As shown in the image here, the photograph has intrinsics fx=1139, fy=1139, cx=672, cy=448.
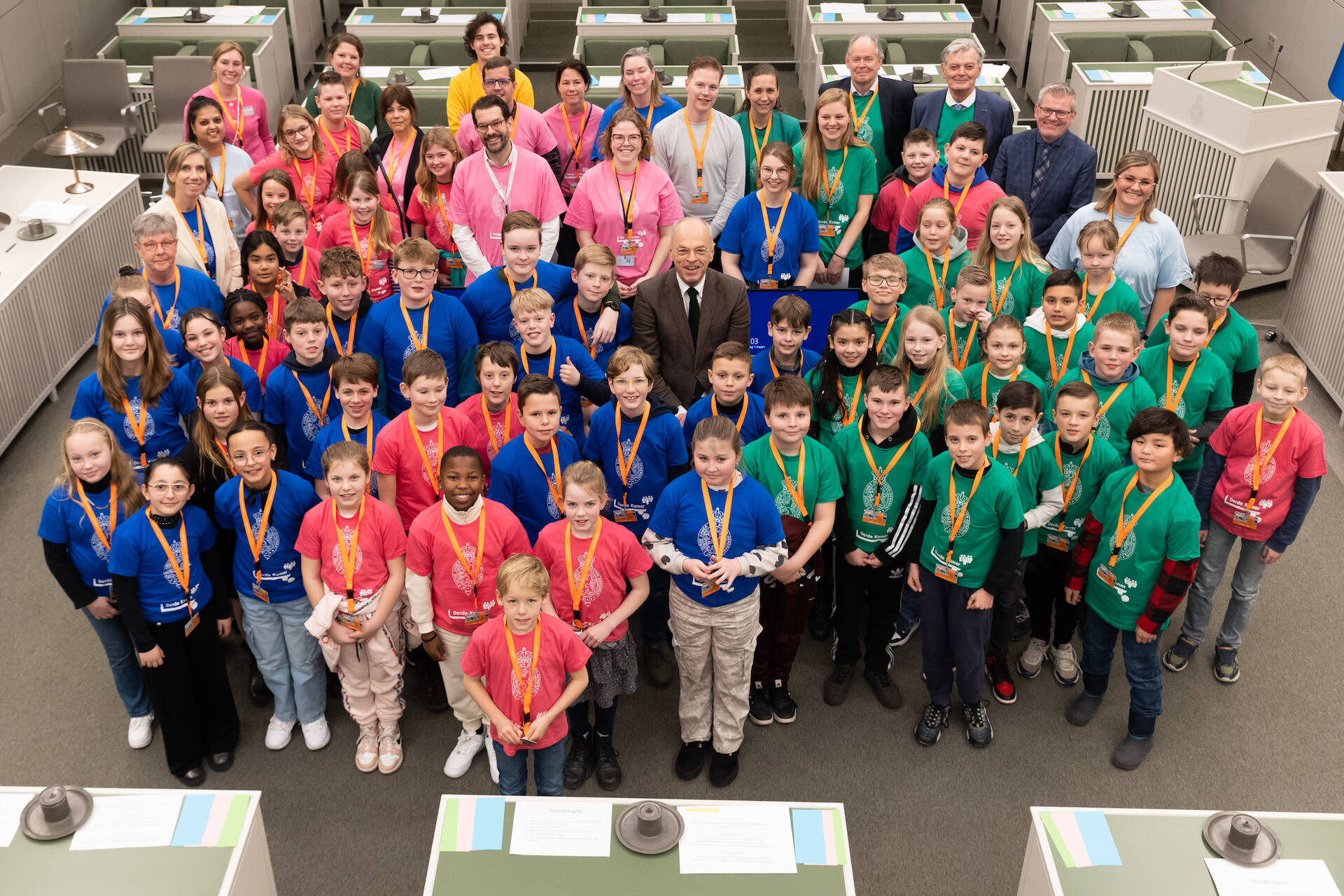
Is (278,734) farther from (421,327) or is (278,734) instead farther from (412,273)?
(412,273)

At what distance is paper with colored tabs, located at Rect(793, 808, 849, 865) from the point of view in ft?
10.0

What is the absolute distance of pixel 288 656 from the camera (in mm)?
4316

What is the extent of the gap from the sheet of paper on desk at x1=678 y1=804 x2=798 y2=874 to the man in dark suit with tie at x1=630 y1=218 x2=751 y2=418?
186cm

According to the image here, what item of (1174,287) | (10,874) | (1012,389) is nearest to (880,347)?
(1012,389)

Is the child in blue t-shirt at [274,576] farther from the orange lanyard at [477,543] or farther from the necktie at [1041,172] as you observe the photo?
the necktie at [1041,172]

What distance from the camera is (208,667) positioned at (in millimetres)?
4184

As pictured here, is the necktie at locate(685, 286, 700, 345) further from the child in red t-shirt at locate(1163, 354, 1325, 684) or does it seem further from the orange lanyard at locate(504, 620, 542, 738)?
the child in red t-shirt at locate(1163, 354, 1325, 684)

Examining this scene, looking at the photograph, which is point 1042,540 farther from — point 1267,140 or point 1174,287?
point 1267,140

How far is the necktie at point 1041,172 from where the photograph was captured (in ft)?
19.2

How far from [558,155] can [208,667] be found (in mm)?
3321

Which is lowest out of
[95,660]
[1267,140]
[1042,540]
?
[95,660]

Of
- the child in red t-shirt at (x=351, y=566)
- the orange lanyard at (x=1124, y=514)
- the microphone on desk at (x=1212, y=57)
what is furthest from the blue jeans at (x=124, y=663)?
the microphone on desk at (x=1212, y=57)

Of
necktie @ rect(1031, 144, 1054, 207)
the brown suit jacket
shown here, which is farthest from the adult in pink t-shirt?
necktie @ rect(1031, 144, 1054, 207)

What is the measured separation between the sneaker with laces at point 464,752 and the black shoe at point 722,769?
0.86 meters
